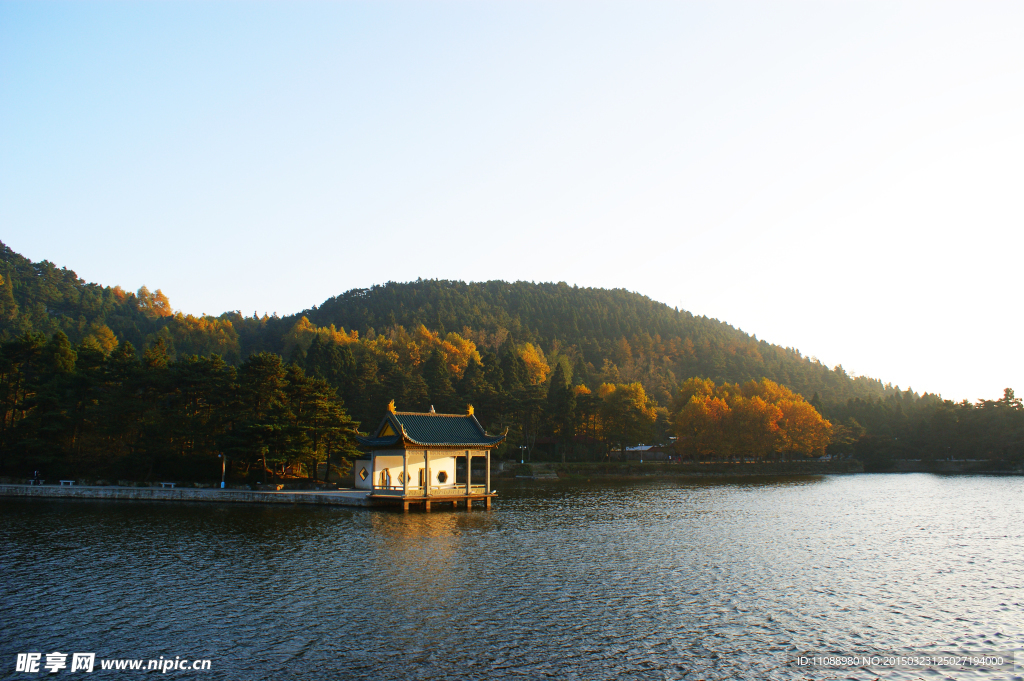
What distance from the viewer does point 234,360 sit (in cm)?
11825

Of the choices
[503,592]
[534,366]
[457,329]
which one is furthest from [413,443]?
[457,329]

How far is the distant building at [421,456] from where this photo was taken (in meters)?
40.0

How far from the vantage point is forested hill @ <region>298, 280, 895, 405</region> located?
465 ft

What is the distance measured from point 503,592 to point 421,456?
76.2 feet

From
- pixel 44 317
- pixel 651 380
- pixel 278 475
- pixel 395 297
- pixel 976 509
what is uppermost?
pixel 395 297

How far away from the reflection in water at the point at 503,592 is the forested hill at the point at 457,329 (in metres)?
65.7

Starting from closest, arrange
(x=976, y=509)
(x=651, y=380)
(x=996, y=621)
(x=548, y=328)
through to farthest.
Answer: (x=996, y=621) < (x=976, y=509) < (x=651, y=380) < (x=548, y=328)

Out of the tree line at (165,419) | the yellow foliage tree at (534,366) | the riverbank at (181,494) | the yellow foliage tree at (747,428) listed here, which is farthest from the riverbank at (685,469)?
Result: the riverbank at (181,494)

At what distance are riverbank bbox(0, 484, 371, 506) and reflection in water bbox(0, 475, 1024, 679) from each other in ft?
14.1

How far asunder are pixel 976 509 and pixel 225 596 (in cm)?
4880

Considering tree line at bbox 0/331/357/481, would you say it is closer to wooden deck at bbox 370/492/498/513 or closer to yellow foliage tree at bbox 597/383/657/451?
wooden deck at bbox 370/492/498/513

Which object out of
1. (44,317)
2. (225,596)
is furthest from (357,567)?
(44,317)

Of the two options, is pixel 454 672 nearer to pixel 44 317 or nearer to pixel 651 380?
pixel 651 380

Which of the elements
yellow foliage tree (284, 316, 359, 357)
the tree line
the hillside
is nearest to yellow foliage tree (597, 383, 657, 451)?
the hillside
